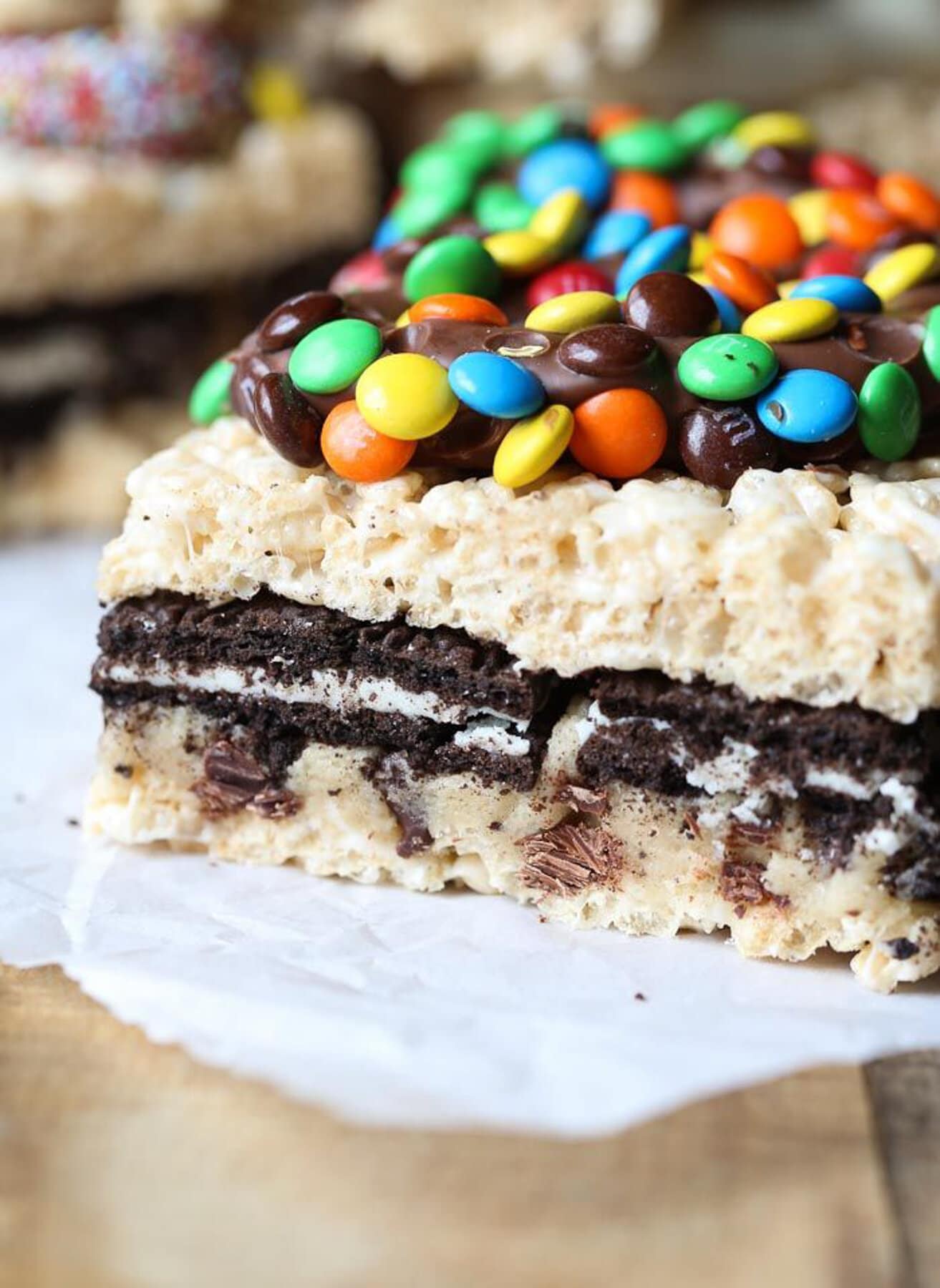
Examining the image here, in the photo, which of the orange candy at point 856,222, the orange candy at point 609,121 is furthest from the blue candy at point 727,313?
the orange candy at point 609,121

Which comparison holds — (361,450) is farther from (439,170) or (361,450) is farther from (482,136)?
(482,136)

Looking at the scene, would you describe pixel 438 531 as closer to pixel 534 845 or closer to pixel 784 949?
pixel 534 845

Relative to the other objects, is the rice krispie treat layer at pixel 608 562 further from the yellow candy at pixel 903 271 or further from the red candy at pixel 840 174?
the red candy at pixel 840 174

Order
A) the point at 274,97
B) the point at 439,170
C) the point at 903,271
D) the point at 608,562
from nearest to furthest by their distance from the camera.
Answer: the point at 608,562 < the point at 903,271 < the point at 439,170 < the point at 274,97

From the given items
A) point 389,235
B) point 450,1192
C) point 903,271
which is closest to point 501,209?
point 389,235

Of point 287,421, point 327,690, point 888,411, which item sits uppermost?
point 888,411

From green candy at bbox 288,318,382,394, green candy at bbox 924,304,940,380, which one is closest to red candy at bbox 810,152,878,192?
green candy at bbox 924,304,940,380

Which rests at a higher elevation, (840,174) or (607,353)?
(607,353)
